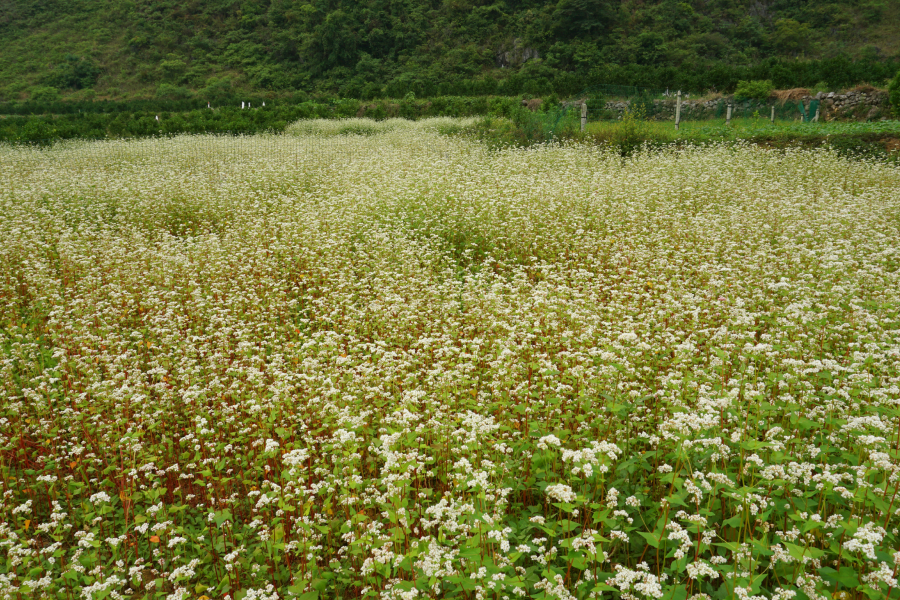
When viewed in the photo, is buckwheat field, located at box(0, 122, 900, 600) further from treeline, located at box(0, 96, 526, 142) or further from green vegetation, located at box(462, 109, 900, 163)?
treeline, located at box(0, 96, 526, 142)

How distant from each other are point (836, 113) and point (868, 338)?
1006 inches

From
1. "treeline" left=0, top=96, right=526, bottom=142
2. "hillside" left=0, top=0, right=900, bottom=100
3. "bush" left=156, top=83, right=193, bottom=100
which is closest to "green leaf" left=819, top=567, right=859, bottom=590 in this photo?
"treeline" left=0, top=96, right=526, bottom=142

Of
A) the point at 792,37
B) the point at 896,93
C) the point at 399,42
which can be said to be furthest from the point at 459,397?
the point at 792,37

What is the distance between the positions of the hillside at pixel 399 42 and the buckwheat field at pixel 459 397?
5151cm

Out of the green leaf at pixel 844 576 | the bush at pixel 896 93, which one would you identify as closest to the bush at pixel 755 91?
the bush at pixel 896 93

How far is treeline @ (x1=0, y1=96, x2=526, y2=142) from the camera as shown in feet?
82.2

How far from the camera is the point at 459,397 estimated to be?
415cm

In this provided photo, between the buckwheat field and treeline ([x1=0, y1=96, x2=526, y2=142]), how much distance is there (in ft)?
52.4

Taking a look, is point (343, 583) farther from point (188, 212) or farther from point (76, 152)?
point (76, 152)

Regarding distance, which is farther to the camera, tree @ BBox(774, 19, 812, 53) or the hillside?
tree @ BBox(774, 19, 812, 53)

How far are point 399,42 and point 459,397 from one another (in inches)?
2821

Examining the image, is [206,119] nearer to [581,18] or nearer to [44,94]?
[44,94]

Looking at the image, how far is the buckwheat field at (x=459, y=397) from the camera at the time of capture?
263cm

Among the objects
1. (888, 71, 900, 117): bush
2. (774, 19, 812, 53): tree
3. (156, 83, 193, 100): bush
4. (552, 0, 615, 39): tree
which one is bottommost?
(888, 71, 900, 117): bush
